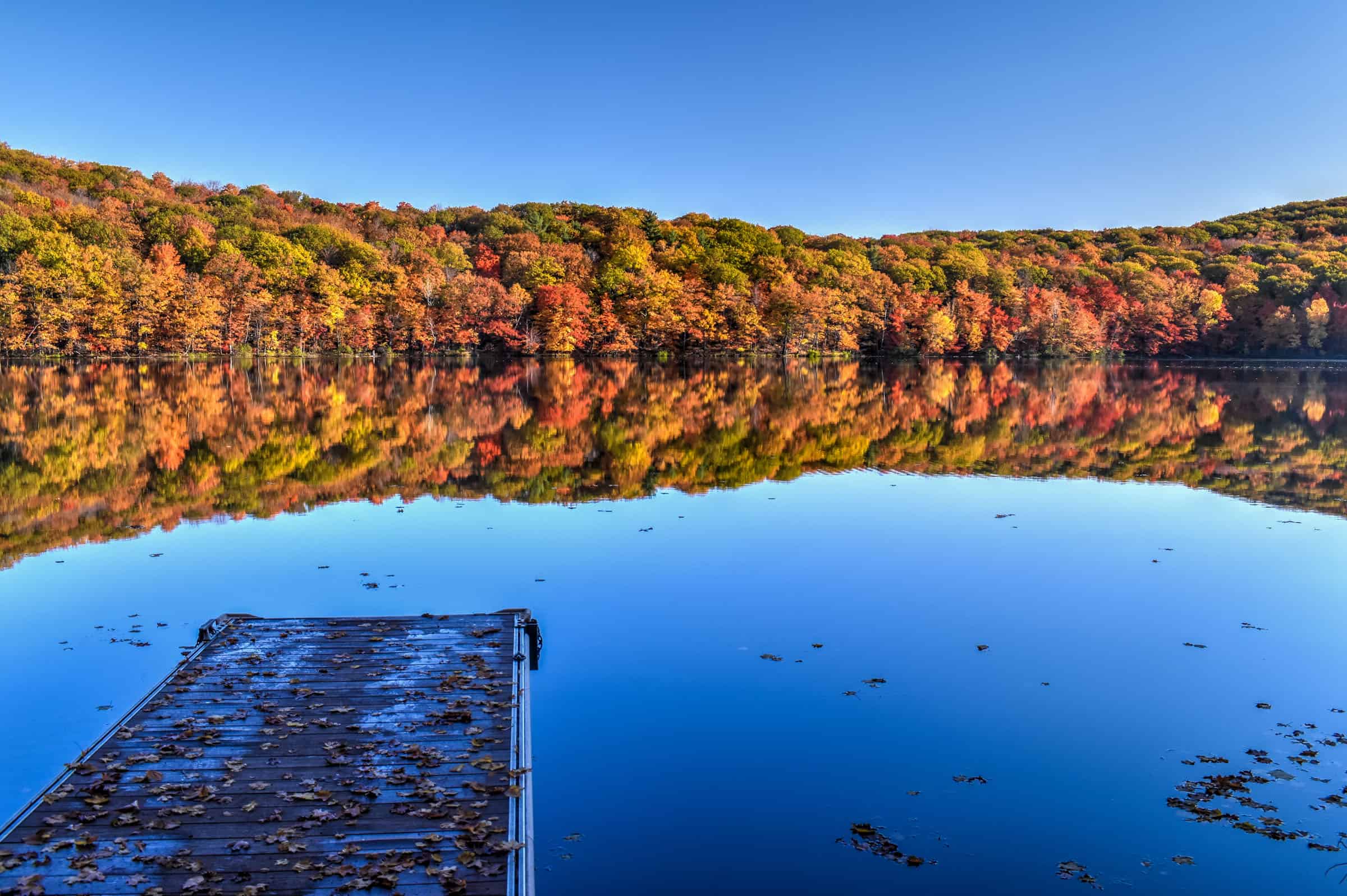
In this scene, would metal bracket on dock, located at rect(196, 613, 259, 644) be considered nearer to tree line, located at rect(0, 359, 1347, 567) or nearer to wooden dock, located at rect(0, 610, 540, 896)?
wooden dock, located at rect(0, 610, 540, 896)

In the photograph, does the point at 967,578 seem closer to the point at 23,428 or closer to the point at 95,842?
the point at 95,842

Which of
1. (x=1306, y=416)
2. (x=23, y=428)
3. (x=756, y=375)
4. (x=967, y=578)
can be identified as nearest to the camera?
(x=967, y=578)

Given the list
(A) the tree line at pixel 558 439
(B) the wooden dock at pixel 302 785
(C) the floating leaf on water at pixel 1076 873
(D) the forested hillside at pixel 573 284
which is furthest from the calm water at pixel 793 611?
(D) the forested hillside at pixel 573 284

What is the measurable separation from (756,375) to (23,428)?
37.1m

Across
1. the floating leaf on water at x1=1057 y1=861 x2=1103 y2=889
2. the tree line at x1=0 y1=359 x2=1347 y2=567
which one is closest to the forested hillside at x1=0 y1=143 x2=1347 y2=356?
the tree line at x1=0 y1=359 x2=1347 y2=567

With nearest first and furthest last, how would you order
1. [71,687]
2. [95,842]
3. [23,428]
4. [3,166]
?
[95,842] < [71,687] < [23,428] < [3,166]

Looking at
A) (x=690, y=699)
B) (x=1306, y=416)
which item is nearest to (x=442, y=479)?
(x=690, y=699)

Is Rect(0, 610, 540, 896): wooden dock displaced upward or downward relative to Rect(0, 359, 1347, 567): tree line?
downward

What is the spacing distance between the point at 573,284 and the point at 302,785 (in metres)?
71.1

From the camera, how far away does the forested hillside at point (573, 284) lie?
5894 cm

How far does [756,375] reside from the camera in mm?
52281

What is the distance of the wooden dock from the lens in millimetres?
4414

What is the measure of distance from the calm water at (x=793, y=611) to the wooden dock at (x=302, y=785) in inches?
20.7

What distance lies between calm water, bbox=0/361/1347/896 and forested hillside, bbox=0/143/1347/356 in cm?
4047
